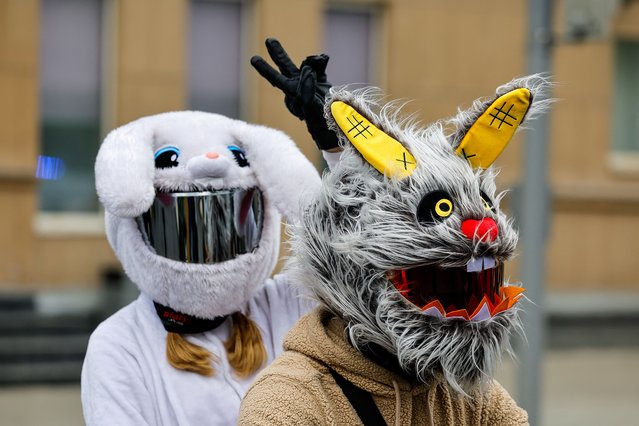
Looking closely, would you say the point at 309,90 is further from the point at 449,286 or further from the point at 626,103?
the point at 626,103

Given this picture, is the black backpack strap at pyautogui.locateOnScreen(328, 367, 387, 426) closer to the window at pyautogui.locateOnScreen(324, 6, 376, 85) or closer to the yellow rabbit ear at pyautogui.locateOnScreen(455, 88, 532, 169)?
the yellow rabbit ear at pyautogui.locateOnScreen(455, 88, 532, 169)

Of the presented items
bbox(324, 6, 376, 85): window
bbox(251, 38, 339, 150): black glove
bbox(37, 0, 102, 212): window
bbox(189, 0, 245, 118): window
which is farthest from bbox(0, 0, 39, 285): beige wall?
bbox(251, 38, 339, 150): black glove

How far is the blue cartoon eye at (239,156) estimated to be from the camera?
2.79 m

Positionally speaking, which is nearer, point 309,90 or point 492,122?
point 492,122

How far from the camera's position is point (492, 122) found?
200 cm

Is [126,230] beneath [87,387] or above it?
above

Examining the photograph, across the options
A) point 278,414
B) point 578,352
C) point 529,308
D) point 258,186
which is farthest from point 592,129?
point 278,414

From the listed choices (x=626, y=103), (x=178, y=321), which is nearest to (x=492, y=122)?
(x=178, y=321)

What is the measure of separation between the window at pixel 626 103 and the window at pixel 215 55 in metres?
4.90

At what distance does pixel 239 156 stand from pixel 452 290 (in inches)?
41.3

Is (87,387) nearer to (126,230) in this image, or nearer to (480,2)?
(126,230)

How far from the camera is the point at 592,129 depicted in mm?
12492

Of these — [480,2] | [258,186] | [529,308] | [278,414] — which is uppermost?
[480,2]

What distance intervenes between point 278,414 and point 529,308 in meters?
3.71
